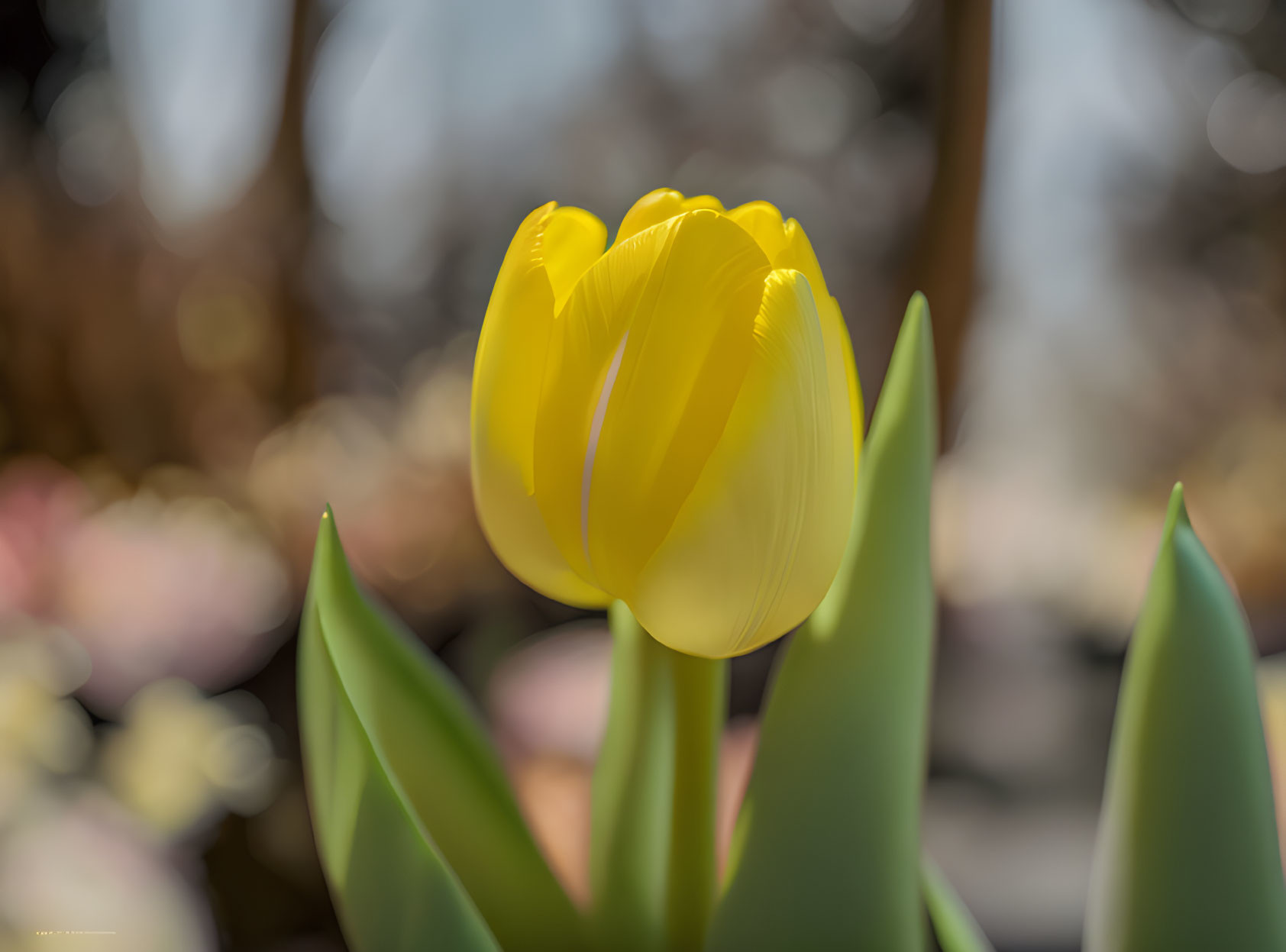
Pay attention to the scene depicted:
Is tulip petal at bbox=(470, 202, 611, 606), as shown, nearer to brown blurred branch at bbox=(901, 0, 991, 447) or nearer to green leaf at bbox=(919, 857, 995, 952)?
green leaf at bbox=(919, 857, 995, 952)

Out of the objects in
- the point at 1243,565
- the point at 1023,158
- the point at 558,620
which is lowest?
the point at 558,620

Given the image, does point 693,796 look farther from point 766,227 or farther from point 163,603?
point 163,603

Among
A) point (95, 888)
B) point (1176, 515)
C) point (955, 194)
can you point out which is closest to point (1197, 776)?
point (1176, 515)

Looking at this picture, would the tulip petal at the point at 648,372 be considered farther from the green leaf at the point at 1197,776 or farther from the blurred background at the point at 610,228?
the blurred background at the point at 610,228

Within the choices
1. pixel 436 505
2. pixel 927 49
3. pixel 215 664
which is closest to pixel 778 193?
pixel 927 49

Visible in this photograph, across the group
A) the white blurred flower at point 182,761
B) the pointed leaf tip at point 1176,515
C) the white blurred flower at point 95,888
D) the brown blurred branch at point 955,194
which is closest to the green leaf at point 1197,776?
the pointed leaf tip at point 1176,515

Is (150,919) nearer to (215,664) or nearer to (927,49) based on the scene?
(215,664)
